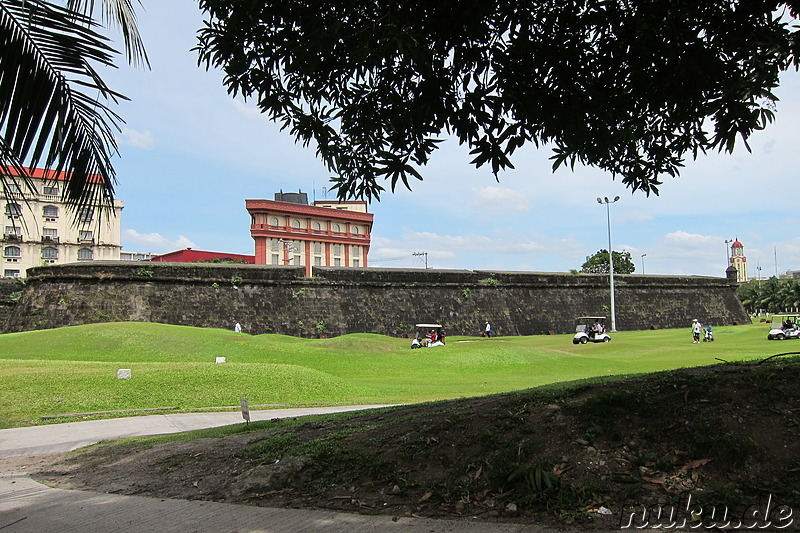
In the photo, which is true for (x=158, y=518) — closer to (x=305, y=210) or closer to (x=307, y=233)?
(x=305, y=210)

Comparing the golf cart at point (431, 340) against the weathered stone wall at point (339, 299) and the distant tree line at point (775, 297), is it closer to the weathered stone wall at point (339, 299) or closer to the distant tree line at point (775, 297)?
the weathered stone wall at point (339, 299)

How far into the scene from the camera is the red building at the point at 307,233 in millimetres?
62000

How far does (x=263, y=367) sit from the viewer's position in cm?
1516

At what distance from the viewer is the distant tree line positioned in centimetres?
6981

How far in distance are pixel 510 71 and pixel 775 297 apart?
8329 cm

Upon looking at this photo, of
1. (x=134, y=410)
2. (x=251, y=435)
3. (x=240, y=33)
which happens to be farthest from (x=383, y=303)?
(x=240, y=33)

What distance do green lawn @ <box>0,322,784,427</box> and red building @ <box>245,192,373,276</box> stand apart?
39015 millimetres

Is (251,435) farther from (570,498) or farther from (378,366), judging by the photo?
(378,366)

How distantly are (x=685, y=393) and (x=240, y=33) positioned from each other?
14.4 ft

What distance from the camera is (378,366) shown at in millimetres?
18484

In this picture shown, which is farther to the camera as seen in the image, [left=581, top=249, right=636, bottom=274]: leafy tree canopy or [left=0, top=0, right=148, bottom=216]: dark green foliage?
[left=581, top=249, right=636, bottom=274]: leafy tree canopy

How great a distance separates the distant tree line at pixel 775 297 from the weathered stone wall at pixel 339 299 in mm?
35496

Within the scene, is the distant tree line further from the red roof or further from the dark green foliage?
the dark green foliage

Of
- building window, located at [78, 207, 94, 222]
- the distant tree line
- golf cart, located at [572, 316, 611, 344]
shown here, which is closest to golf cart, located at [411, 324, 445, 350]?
golf cart, located at [572, 316, 611, 344]
